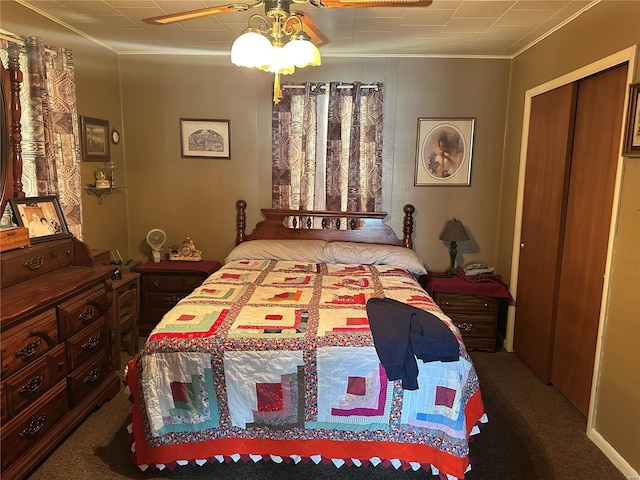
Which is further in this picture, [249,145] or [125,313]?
[249,145]

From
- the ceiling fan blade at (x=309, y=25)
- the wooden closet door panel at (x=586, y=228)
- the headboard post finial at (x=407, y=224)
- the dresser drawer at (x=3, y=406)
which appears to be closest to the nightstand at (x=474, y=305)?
the headboard post finial at (x=407, y=224)

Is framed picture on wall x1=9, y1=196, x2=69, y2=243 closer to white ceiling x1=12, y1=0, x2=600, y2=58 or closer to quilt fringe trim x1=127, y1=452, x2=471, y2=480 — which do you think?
white ceiling x1=12, y1=0, x2=600, y2=58

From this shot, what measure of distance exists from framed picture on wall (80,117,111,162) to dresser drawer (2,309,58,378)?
1664 millimetres

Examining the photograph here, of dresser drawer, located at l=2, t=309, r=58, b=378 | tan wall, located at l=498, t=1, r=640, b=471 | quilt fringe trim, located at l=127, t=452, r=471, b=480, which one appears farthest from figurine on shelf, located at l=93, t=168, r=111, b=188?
tan wall, located at l=498, t=1, r=640, b=471

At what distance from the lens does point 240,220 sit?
4.18 meters

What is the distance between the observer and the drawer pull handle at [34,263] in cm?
243

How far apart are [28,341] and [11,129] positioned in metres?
1.26

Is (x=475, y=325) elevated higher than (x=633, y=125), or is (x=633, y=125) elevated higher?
(x=633, y=125)

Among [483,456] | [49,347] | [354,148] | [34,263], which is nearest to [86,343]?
[49,347]

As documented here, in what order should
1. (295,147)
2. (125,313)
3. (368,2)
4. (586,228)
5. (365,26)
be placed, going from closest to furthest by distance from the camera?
1. (368,2)
2. (586,228)
3. (365,26)
4. (125,313)
5. (295,147)

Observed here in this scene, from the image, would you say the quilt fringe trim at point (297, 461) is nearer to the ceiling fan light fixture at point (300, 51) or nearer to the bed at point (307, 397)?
the bed at point (307, 397)

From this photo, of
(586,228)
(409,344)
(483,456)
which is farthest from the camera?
(586,228)

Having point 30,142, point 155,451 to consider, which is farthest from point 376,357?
point 30,142

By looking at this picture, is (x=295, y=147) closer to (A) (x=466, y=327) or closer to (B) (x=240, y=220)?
(B) (x=240, y=220)
